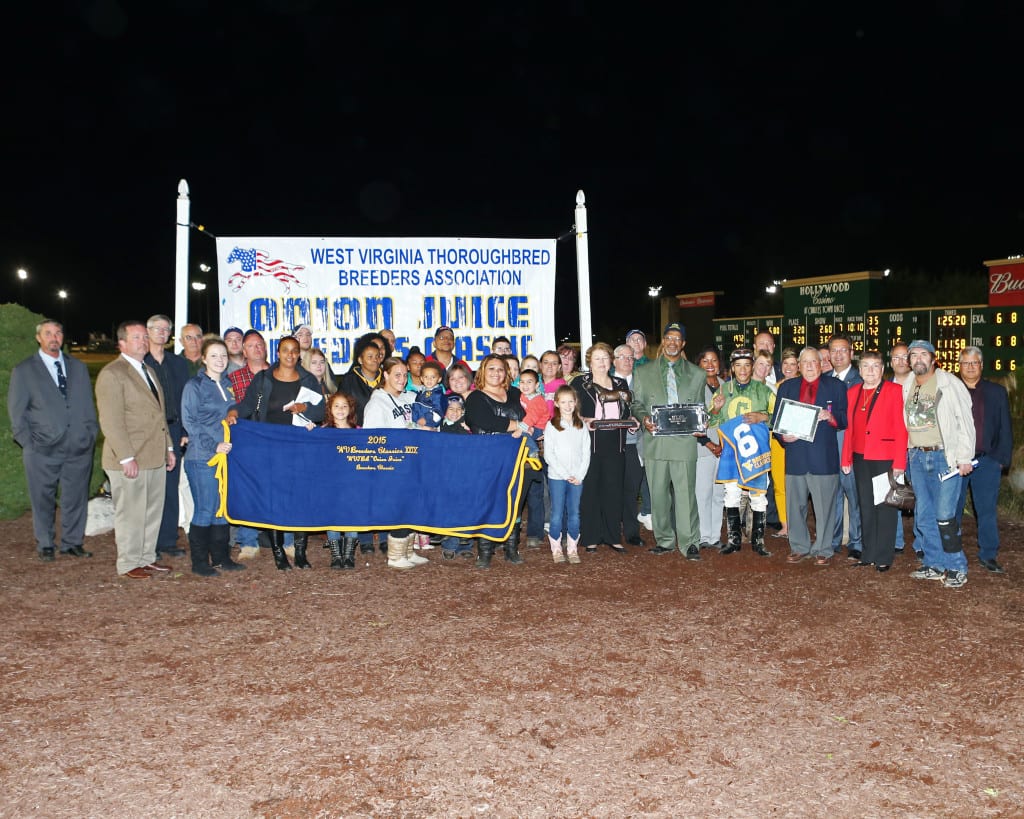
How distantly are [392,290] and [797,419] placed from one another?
4666 mm

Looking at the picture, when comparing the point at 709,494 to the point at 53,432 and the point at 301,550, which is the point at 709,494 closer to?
the point at 301,550

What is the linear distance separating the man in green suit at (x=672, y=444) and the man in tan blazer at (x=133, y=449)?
4668mm

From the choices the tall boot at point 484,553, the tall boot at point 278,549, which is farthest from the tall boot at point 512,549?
the tall boot at point 278,549

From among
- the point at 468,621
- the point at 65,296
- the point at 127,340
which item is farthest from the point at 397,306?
the point at 65,296

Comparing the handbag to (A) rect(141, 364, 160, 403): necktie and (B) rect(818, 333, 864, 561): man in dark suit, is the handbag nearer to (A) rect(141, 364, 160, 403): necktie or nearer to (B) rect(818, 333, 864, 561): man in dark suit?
(B) rect(818, 333, 864, 561): man in dark suit

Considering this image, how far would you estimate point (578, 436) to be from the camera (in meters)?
8.04

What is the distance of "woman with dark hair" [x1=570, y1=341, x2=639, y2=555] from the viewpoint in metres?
8.24

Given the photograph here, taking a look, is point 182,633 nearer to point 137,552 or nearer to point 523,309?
point 137,552

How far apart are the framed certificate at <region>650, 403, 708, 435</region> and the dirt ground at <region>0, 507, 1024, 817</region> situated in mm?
1457

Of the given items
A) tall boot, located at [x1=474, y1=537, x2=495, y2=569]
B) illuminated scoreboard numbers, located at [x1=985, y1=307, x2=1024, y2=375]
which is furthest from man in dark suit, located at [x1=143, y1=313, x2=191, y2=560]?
illuminated scoreboard numbers, located at [x1=985, y1=307, x2=1024, y2=375]

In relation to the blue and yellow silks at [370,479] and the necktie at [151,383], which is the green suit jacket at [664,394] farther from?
the necktie at [151,383]

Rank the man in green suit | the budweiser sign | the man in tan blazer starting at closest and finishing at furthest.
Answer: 1. the man in tan blazer
2. the man in green suit
3. the budweiser sign

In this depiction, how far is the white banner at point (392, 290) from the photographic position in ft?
29.8

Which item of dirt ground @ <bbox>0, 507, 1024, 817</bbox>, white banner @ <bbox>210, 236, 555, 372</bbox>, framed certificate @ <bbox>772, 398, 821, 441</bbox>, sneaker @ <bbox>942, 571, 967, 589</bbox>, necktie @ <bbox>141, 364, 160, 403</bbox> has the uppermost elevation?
white banner @ <bbox>210, 236, 555, 372</bbox>
